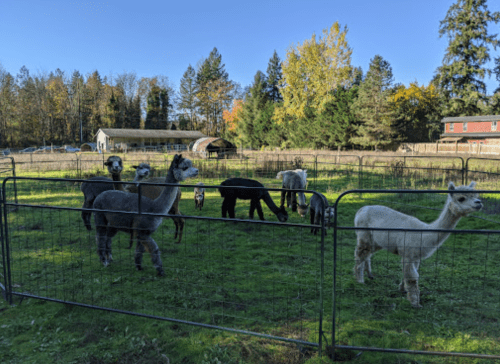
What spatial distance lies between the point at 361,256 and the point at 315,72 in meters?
37.1

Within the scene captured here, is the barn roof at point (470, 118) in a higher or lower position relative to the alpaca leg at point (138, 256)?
higher

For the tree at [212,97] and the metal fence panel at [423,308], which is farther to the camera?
the tree at [212,97]

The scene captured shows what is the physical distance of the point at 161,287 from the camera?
4.83 metres

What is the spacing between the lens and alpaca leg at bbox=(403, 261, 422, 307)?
411 cm

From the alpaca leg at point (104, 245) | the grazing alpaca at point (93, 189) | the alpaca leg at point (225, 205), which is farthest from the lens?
the alpaca leg at point (225, 205)

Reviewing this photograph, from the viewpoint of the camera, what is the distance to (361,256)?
4.78m

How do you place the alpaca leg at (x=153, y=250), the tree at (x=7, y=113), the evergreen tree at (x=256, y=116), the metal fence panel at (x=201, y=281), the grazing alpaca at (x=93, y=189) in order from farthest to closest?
the tree at (x=7, y=113) < the evergreen tree at (x=256, y=116) < the grazing alpaca at (x=93, y=189) < the alpaca leg at (x=153, y=250) < the metal fence panel at (x=201, y=281)

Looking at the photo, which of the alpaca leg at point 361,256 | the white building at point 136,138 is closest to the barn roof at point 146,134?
the white building at point 136,138

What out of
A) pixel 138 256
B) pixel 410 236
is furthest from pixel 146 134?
pixel 410 236

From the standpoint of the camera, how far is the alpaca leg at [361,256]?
4.71 metres

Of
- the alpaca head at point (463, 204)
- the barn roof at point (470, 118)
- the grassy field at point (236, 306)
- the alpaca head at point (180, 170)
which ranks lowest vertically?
the grassy field at point (236, 306)

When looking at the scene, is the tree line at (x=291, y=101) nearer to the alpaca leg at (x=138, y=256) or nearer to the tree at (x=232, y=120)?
the tree at (x=232, y=120)

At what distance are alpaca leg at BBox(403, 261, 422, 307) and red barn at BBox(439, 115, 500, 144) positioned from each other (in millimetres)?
40759

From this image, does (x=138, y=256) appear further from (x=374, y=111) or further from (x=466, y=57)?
(x=466, y=57)
